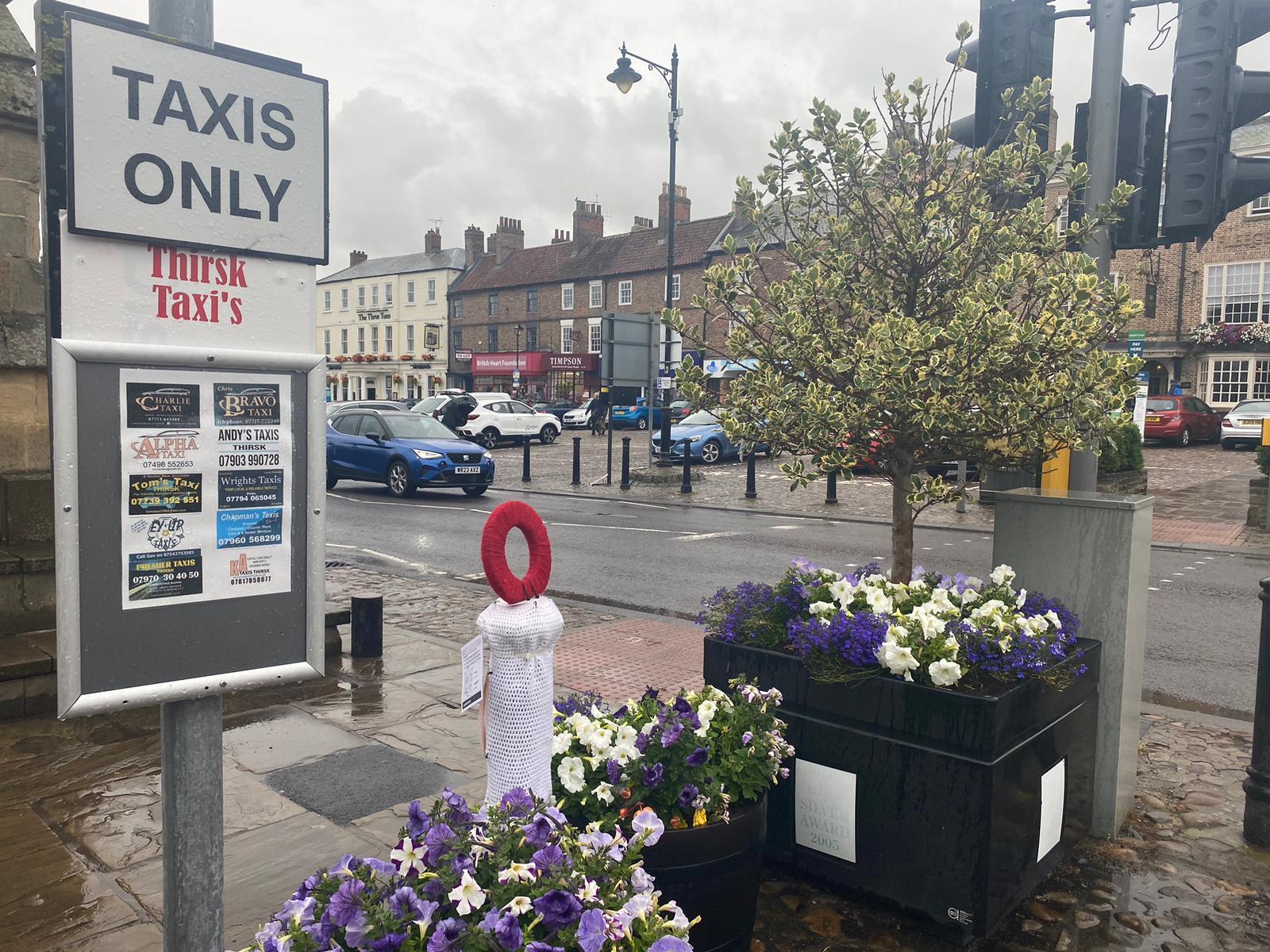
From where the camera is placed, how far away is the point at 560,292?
55.8 metres

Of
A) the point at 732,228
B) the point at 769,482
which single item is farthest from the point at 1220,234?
the point at 769,482

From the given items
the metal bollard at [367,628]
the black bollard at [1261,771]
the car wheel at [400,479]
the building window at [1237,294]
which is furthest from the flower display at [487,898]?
the building window at [1237,294]

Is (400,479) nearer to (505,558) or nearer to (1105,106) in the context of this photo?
(1105,106)

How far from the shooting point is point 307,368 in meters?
2.22

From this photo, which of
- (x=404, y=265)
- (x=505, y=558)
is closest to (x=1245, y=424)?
(x=505, y=558)

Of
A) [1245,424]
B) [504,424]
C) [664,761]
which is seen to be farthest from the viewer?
[504,424]

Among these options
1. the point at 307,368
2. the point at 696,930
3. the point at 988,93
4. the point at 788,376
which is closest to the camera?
the point at 307,368

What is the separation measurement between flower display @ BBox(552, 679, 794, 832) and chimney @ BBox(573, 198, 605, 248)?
55261 mm

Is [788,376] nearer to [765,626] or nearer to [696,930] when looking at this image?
[765,626]

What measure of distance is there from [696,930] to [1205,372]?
41.7 metres

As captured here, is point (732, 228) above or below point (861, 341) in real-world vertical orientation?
above

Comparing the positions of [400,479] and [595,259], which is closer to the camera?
[400,479]

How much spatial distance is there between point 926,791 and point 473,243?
6346cm

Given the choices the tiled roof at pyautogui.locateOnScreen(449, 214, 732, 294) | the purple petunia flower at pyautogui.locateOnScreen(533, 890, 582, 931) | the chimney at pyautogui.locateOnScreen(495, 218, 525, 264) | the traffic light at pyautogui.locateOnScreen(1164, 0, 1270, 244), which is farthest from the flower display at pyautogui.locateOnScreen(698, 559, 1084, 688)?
the chimney at pyautogui.locateOnScreen(495, 218, 525, 264)
